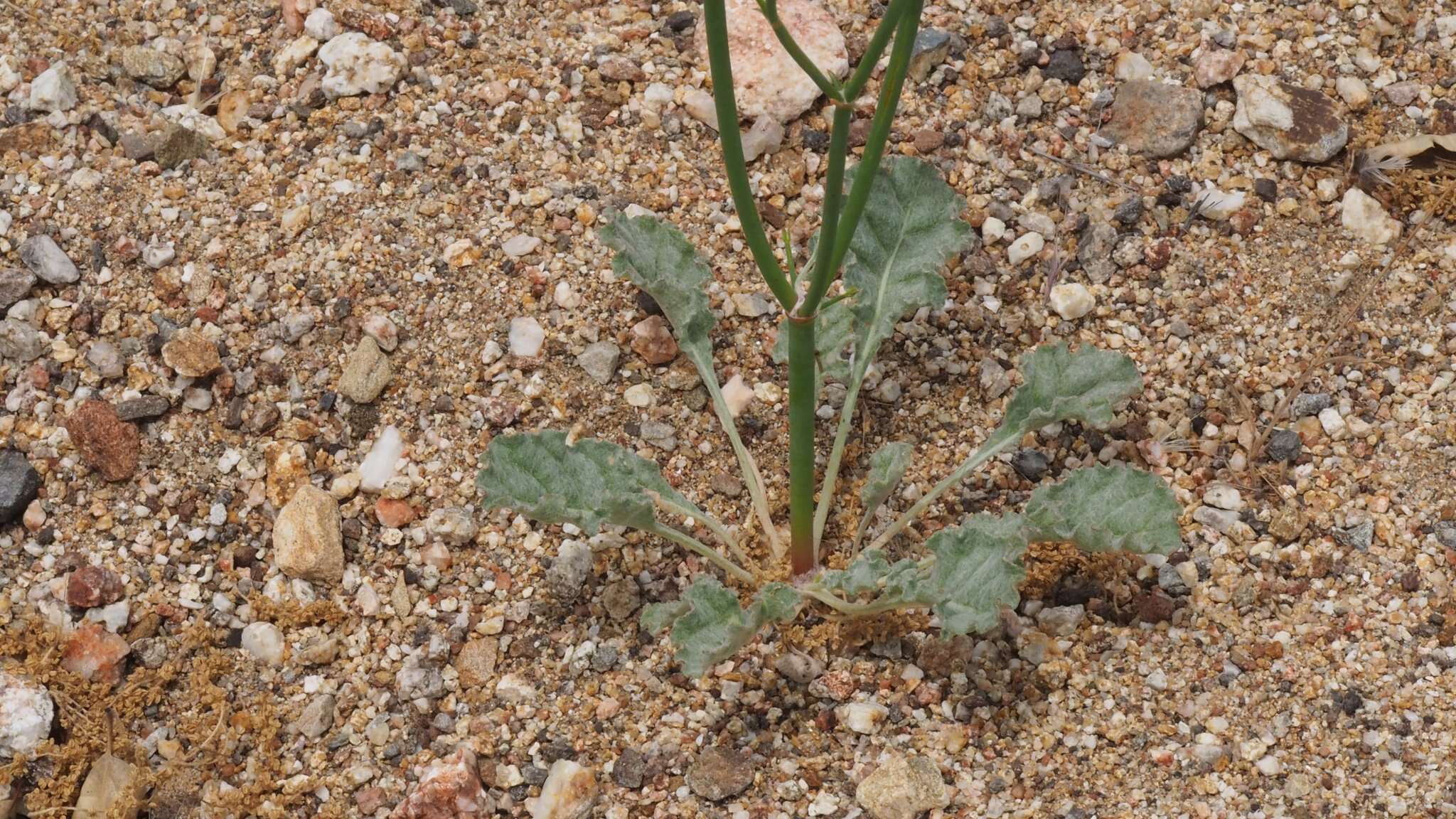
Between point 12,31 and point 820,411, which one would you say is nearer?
point 820,411

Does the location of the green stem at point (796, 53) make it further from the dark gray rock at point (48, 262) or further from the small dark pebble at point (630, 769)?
the dark gray rock at point (48, 262)

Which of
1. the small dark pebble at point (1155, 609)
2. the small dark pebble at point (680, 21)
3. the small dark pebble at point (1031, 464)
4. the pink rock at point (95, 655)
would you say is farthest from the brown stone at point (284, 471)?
the small dark pebble at point (1155, 609)

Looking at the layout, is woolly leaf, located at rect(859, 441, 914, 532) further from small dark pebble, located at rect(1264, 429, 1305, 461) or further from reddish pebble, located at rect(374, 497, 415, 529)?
reddish pebble, located at rect(374, 497, 415, 529)

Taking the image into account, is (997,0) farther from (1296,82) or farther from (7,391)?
(7,391)

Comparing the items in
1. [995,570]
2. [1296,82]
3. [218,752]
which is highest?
[1296,82]

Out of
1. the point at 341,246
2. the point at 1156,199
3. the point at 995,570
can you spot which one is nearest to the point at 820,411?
the point at 995,570

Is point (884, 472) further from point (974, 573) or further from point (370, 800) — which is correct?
point (370, 800)

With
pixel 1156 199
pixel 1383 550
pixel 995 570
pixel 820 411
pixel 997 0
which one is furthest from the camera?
pixel 997 0
